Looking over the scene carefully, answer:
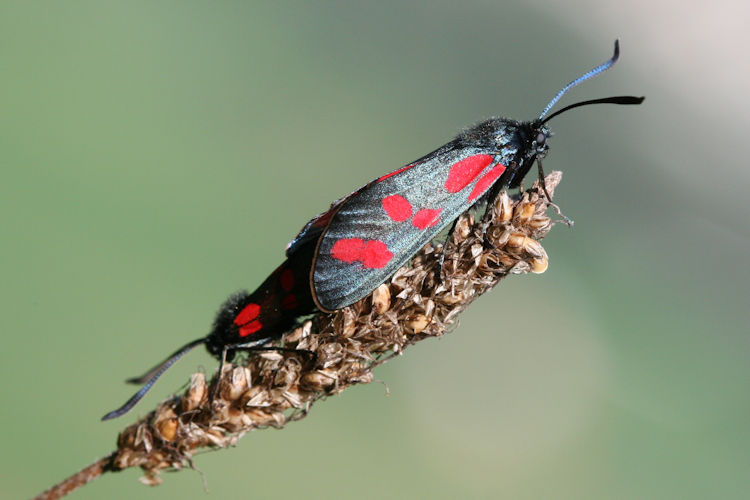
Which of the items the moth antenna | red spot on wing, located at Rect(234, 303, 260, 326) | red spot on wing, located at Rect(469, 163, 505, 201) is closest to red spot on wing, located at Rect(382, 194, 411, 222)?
red spot on wing, located at Rect(469, 163, 505, 201)

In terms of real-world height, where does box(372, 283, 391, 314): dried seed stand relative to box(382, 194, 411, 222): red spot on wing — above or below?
below

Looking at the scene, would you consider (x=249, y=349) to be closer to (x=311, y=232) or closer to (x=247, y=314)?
(x=247, y=314)

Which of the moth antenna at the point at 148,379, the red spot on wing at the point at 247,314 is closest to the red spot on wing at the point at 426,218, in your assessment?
the red spot on wing at the point at 247,314

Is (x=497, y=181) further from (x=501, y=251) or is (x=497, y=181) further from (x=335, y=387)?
(x=335, y=387)

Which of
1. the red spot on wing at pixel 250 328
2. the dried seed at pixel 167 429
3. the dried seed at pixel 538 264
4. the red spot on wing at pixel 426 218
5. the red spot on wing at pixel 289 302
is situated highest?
the red spot on wing at pixel 426 218

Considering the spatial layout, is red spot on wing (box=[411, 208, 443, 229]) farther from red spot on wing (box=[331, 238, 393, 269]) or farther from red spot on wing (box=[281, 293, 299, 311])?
red spot on wing (box=[281, 293, 299, 311])

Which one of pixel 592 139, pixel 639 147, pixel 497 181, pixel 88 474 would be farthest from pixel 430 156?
pixel 639 147

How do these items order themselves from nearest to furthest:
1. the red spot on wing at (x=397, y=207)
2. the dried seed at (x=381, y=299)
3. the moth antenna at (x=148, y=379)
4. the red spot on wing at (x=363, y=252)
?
the moth antenna at (x=148, y=379) → the dried seed at (x=381, y=299) → the red spot on wing at (x=363, y=252) → the red spot on wing at (x=397, y=207)

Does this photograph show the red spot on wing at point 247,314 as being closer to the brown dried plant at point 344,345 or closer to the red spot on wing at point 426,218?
the brown dried plant at point 344,345
